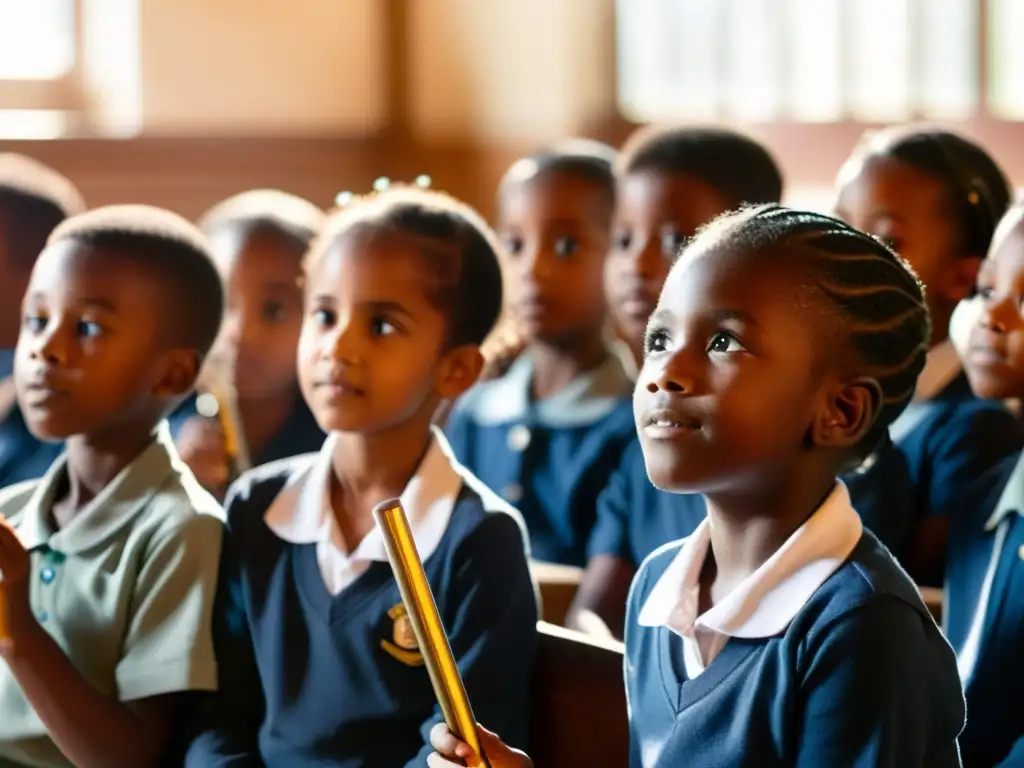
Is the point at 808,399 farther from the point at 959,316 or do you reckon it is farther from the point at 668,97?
the point at 668,97

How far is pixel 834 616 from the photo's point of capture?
2.19 ft

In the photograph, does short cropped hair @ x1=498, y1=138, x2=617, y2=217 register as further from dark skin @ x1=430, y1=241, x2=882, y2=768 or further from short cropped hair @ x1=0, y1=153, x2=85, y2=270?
dark skin @ x1=430, y1=241, x2=882, y2=768

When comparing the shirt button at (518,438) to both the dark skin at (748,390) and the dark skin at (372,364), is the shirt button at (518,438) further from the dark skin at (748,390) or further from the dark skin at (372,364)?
the dark skin at (748,390)

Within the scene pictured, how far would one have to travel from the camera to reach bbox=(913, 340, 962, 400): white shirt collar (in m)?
1.22

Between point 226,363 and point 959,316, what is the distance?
70 cm

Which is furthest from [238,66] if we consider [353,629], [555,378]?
[353,629]

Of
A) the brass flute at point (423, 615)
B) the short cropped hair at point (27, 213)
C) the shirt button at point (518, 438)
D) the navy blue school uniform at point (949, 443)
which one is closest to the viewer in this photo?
the brass flute at point (423, 615)

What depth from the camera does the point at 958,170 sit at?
3.76ft

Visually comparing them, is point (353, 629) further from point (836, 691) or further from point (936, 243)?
point (936, 243)

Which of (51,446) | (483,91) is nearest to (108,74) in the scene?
(483,91)

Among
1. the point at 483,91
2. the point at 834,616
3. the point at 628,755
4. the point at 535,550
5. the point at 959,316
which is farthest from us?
the point at 483,91

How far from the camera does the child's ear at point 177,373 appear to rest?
3.36ft

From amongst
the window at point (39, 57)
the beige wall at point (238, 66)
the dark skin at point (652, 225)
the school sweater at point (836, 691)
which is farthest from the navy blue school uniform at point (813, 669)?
the window at point (39, 57)

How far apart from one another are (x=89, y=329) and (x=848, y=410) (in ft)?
Answer: 1.73
